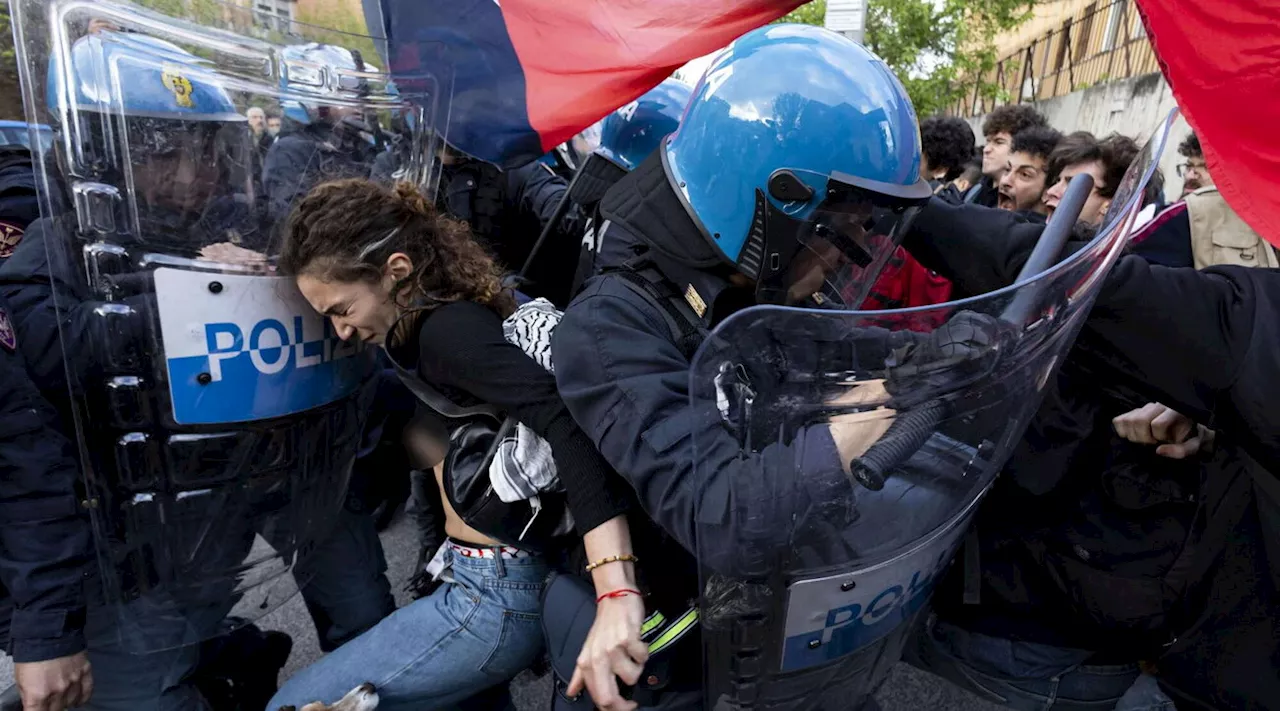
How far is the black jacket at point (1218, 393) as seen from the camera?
101 cm

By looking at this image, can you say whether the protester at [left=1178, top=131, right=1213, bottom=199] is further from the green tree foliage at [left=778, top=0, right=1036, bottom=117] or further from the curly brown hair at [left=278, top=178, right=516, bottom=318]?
the green tree foliage at [left=778, top=0, right=1036, bottom=117]

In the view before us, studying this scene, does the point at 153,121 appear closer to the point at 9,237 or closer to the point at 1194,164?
the point at 9,237

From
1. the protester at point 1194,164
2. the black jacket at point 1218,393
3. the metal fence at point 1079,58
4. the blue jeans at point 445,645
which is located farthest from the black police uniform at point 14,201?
the metal fence at point 1079,58

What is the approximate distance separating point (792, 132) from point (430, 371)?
29.3 inches

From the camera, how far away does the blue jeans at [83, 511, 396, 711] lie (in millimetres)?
1624

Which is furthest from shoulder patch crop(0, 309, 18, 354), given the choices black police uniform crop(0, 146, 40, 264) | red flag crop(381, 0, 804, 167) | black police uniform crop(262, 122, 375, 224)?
red flag crop(381, 0, 804, 167)

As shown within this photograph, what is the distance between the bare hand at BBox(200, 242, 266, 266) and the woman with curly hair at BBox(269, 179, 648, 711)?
0.15ft

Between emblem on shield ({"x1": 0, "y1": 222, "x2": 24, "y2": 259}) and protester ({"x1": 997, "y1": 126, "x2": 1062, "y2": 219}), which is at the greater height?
emblem on shield ({"x1": 0, "y1": 222, "x2": 24, "y2": 259})

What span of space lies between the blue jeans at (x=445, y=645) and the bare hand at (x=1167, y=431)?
41.9 inches

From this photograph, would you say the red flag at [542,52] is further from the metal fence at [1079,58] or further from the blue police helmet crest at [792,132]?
the metal fence at [1079,58]

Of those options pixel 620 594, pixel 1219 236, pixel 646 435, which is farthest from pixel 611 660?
pixel 1219 236

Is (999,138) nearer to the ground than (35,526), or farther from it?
farther from it

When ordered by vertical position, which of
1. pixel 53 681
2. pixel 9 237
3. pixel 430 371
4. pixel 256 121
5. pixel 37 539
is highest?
pixel 256 121

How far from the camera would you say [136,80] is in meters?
1.30
